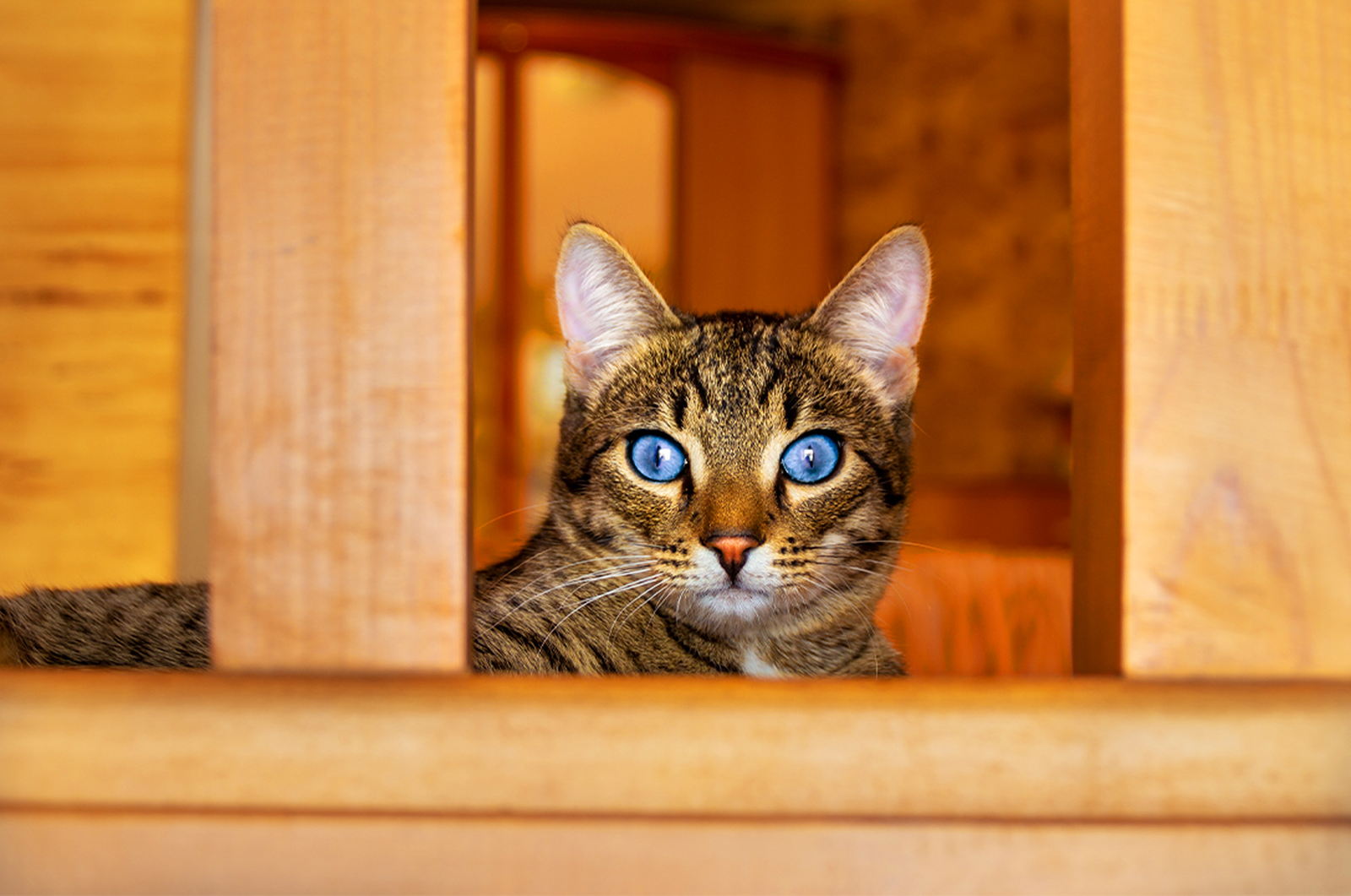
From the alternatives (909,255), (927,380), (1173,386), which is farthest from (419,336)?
(927,380)

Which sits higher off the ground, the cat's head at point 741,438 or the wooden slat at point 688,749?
the cat's head at point 741,438

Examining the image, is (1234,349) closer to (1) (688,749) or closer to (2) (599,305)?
(1) (688,749)

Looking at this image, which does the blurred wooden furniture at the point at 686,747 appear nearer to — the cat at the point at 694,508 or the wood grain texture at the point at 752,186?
the cat at the point at 694,508

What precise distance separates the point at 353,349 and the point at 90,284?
6.88 feet

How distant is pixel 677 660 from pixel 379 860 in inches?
22.1

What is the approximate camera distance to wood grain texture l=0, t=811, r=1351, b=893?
23.1 inches

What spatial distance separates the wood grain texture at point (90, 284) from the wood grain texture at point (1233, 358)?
2.31 meters

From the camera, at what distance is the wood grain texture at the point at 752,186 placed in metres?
4.62

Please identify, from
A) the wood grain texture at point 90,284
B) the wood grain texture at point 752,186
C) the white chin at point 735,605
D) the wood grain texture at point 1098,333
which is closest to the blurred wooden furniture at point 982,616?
the white chin at point 735,605

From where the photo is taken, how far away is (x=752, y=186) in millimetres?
4754

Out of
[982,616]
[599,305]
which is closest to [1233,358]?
[599,305]

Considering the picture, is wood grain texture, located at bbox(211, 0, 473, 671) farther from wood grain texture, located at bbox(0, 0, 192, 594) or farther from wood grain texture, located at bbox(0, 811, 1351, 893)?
wood grain texture, located at bbox(0, 0, 192, 594)

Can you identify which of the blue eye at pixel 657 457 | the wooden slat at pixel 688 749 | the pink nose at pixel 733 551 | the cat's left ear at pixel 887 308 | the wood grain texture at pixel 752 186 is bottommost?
the wooden slat at pixel 688 749

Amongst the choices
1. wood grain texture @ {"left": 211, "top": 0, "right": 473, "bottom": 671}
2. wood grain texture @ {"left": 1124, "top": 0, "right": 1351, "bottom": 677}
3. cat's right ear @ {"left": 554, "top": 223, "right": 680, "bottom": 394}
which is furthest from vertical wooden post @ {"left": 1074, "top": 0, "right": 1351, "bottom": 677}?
cat's right ear @ {"left": 554, "top": 223, "right": 680, "bottom": 394}
